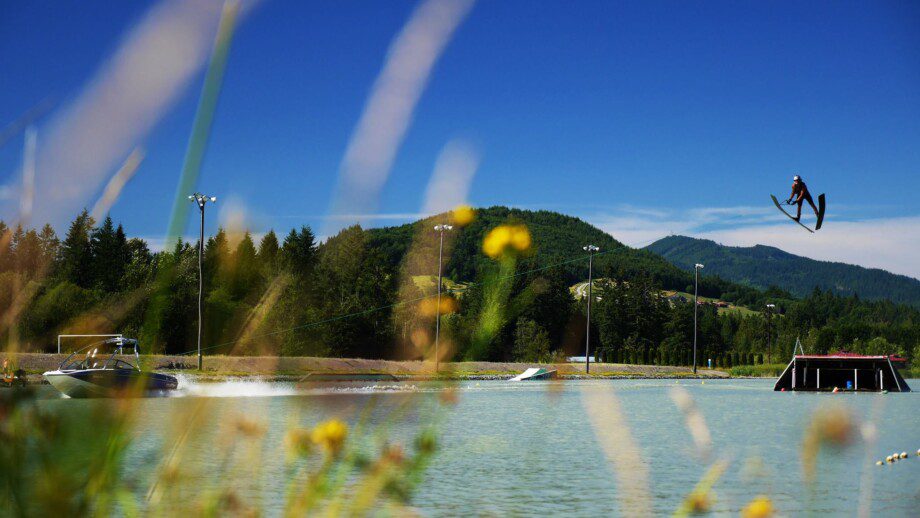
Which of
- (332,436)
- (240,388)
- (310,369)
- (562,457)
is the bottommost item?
(310,369)

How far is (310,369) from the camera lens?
67750 millimetres

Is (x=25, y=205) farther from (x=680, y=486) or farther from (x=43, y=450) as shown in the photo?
(x=680, y=486)

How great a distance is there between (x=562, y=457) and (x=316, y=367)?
51255 millimetres

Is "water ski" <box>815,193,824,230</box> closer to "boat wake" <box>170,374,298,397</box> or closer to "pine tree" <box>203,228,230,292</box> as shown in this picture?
"boat wake" <box>170,374,298,397</box>

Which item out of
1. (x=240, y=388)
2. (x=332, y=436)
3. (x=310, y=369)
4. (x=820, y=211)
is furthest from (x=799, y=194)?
(x=310, y=369)

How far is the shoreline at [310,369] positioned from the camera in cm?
5062

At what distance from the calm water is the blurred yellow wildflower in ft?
3.00

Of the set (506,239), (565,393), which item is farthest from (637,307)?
(506,239)

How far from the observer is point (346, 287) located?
108938mm

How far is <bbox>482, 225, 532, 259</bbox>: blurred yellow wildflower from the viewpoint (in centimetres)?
543

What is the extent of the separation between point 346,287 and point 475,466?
302 feet

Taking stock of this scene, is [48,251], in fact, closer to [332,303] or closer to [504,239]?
[332,303]

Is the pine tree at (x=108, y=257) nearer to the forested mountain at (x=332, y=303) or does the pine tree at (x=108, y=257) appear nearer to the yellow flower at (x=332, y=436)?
the forested mountain at (x=332, y=303)

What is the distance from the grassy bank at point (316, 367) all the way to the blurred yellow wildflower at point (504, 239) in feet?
100
